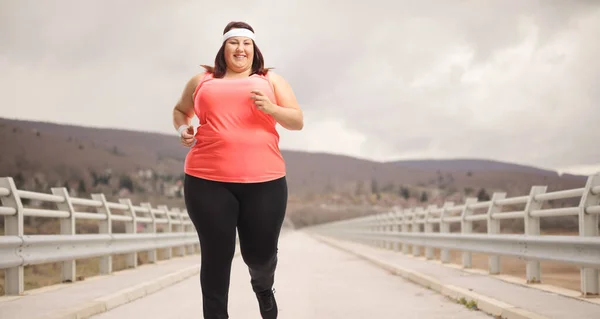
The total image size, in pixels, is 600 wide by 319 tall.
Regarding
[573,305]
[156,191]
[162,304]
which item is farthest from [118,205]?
[156,191]

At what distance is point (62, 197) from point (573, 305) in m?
6.70

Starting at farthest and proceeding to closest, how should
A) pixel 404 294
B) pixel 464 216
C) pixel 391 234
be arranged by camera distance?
pixel 391 234
pixel 464 216
pixel 404 294

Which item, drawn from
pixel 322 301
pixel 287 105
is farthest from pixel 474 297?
pixel 287 105

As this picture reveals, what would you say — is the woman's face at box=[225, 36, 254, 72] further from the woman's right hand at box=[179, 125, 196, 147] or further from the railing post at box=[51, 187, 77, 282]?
the railing post at box=[51, 187, 77, 282]

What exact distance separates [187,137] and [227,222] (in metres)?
0.61

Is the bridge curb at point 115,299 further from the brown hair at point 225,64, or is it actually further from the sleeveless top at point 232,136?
the brown hair at point 225,64

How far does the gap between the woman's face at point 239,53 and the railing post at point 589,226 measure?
4586mm

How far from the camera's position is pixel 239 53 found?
4777mm

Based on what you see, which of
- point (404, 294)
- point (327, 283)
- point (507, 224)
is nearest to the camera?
point (404, 294)

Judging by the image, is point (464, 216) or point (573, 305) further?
point (464, 216)

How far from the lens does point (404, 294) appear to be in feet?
32.8

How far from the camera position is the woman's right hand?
4.84 meters

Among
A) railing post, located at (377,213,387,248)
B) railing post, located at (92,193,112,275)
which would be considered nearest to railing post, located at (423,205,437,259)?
railing post, located at (92,193,112,275)

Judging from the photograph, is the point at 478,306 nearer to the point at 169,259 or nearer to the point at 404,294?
the point at 404,294
